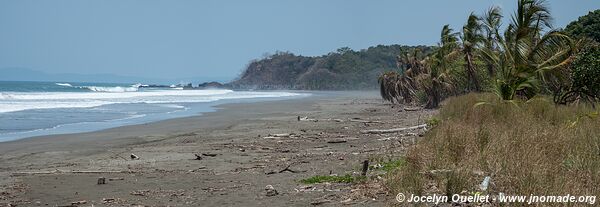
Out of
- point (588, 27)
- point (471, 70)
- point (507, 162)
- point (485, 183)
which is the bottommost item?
point (485, 183)

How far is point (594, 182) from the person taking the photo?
550 cm

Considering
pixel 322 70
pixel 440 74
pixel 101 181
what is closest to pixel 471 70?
pixel 440 74

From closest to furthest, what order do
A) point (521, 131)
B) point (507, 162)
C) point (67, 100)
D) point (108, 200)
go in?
point (507, 162)
point (108, 200)
point (521, 131)
point (67, 100)

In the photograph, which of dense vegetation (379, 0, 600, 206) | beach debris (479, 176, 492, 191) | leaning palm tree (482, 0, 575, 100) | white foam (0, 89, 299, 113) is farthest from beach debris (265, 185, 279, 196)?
white foam (0, 89, 299, 113)

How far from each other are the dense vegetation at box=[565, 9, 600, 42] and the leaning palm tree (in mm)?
12191

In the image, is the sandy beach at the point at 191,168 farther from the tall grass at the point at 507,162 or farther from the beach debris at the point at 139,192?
the tall grass at the point at 507,162

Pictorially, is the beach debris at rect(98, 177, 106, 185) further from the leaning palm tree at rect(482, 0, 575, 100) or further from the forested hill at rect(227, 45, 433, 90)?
the forested hill at rect(227, 45, 433, 90)

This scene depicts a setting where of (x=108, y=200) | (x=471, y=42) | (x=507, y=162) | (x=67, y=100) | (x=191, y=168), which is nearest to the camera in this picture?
(x=507, y=162)

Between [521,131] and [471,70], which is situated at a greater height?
[471,70]

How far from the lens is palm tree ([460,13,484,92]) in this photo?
26922mm

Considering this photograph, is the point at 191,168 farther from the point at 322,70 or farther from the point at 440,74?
the point at 322,70

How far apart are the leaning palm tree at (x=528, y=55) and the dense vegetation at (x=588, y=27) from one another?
480 inches

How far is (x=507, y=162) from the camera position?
21.0 feet

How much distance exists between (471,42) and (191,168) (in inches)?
779
